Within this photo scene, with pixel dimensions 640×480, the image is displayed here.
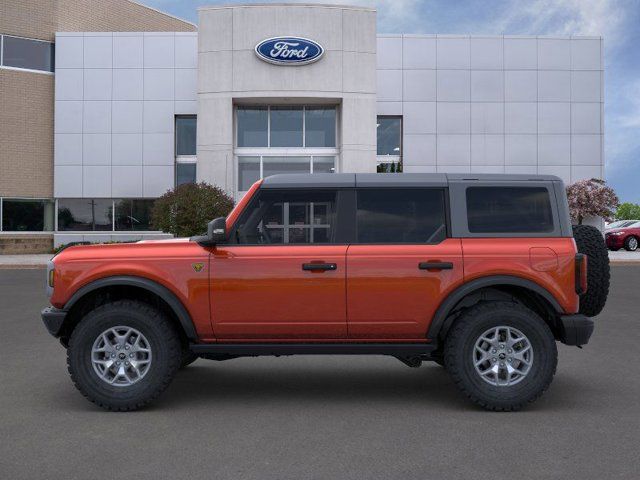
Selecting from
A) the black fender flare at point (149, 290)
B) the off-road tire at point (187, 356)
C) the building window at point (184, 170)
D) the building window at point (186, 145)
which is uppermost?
the building window at point (186, 145)

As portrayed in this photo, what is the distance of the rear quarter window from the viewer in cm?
551

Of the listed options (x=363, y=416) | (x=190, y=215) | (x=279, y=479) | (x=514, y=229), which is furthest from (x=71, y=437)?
(x=190, y=215)

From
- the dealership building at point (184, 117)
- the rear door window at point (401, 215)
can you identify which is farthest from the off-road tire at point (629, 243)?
the rear door window at point (401, 215)

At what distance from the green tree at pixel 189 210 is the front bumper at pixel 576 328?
20.9 m

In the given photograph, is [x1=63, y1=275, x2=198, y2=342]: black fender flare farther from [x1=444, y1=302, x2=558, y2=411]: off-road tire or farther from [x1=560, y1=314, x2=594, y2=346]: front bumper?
[x1=560, y1=314, x2=594, y2=346]: front bumper

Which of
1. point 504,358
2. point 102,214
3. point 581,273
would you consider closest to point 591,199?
point 102,214

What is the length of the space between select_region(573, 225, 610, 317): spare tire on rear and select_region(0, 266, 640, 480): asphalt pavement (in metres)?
0.82

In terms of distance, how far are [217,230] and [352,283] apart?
1156 mm

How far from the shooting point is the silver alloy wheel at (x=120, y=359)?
5391 millimetres

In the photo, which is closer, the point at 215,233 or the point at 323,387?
the point at 215,233

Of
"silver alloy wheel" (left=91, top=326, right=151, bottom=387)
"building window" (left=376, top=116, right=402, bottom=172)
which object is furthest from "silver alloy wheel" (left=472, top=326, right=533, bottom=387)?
"building window" (left=376, top=116, right=402, bottom=172)

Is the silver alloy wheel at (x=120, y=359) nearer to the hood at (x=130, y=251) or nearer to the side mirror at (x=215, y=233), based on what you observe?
the hood at (x=130, y=251)

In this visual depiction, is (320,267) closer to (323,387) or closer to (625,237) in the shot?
(323,387)

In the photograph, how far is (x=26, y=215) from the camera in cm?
3244
